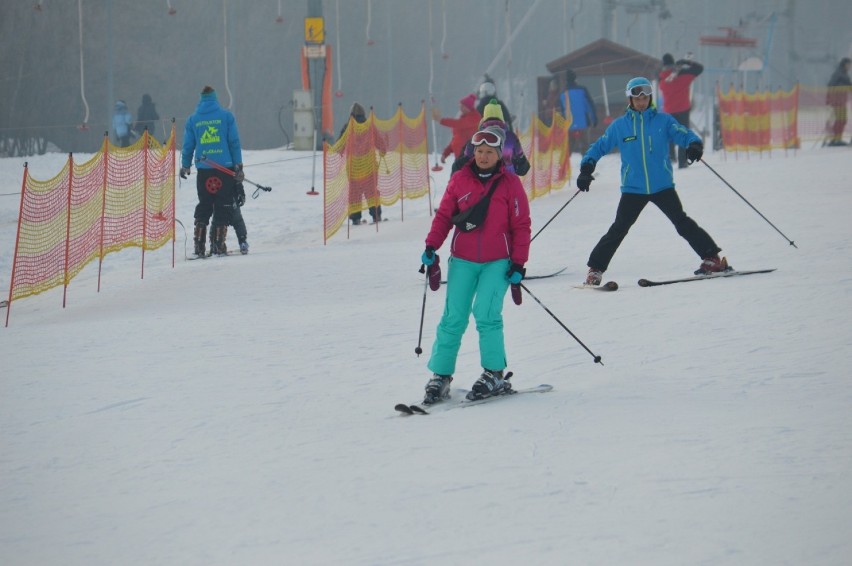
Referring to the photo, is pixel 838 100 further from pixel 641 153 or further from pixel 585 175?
pixel 585 175

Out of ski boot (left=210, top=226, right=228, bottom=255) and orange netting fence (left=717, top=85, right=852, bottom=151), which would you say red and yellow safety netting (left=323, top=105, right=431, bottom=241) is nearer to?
ski boot (left=210, top=226, right=228, bottom=255)

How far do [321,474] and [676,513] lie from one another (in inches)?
59.0

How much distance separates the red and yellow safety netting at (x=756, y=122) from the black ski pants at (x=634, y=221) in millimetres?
16125

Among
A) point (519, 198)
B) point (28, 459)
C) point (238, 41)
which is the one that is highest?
point (238, 41)

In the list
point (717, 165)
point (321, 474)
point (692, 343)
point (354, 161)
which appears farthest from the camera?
point (717, 165)

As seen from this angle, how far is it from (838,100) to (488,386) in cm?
2115

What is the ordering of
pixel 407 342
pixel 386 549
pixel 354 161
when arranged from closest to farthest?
pixel 386 549
pixel 407 342
pixel 354 161

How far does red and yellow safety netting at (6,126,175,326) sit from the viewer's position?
37.4 ft

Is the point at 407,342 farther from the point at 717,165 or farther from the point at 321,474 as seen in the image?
the point at 717,165

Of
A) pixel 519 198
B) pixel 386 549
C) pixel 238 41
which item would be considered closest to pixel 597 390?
pixel 519 198

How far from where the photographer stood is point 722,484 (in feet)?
15.2

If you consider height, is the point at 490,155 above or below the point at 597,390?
above

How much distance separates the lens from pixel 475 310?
618 cm

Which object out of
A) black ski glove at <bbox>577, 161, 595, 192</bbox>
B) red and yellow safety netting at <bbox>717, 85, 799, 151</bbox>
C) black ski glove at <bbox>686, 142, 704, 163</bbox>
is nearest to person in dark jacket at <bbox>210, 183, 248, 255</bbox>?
black ski glove at <bbox>577, 161, 595, 192</bbox>
